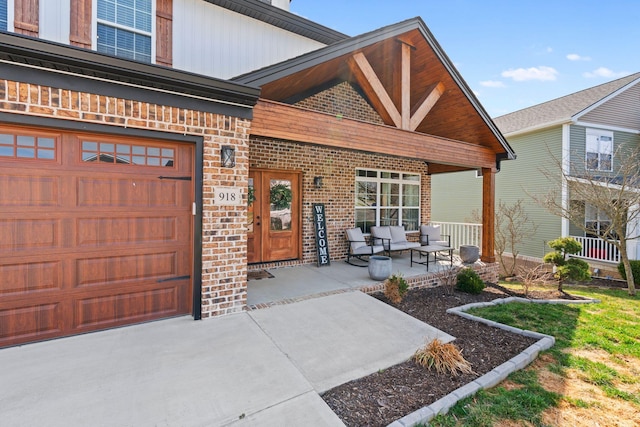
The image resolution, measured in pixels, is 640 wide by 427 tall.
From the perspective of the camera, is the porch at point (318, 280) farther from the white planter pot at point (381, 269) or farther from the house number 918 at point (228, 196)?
the house number 918 at point (228, 196)

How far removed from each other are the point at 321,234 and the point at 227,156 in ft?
12.1

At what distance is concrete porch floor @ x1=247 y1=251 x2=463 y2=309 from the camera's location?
4758mm

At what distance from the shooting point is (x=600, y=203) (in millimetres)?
7957

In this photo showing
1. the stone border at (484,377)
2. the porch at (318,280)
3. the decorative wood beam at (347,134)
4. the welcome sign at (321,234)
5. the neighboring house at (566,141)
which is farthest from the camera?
the neighboring house at (566,141)

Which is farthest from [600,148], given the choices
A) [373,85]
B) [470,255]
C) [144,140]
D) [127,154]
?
[127,154]

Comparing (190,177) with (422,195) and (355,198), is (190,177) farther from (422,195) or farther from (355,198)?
(422,195)

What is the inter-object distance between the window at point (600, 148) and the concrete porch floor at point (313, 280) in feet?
29.7

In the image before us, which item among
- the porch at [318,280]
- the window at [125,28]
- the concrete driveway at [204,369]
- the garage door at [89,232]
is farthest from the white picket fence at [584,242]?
the window at [125,28]

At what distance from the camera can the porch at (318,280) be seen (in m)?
4.78

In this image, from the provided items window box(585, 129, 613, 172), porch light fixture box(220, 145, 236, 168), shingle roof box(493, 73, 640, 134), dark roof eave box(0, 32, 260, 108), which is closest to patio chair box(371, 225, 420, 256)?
porch light fixture box(220, 145, 236, 168)

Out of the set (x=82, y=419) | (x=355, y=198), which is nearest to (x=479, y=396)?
(x=82, y=419)

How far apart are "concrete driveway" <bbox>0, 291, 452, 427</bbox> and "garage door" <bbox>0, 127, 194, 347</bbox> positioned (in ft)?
0.91

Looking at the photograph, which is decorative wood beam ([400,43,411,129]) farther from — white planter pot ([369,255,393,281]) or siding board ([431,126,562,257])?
siding board ([431,126,562,257])

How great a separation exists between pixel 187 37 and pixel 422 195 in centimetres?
761
